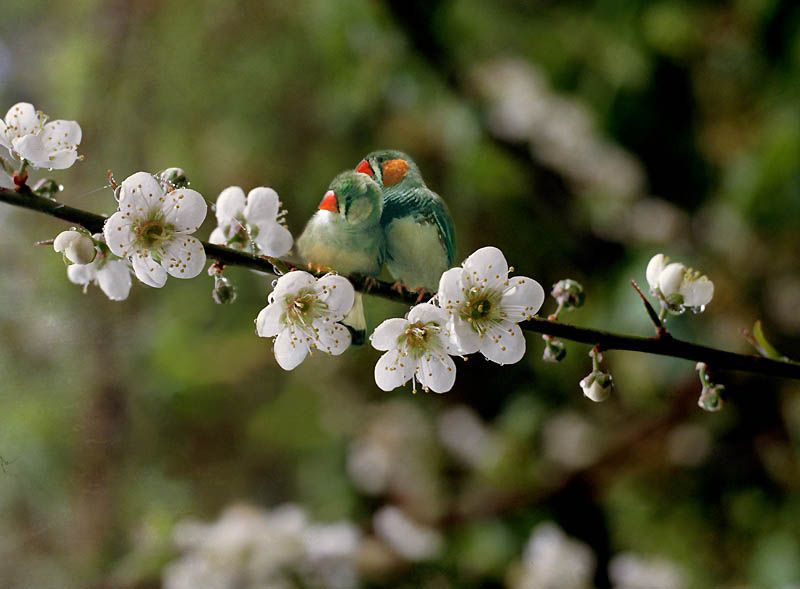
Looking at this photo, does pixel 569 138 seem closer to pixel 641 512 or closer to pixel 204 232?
pixel 641 512

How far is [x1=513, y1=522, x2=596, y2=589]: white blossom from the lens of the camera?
3.66 ft

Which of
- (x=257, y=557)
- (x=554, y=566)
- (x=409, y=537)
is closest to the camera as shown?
(x=257, y=557)

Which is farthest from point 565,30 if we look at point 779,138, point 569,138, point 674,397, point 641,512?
point 641,512

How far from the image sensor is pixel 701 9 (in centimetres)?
140

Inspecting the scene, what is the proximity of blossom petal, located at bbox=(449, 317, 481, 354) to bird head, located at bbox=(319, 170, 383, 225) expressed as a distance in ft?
0.25

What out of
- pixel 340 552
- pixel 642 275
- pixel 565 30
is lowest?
pixel 340 552

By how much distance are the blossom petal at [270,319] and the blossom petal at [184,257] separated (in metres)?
0.05

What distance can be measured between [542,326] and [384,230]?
10cm

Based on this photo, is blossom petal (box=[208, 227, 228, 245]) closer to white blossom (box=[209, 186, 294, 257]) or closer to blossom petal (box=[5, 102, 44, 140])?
white blossom (box=[209, 186, 294, 257])

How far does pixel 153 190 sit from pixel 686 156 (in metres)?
1.20

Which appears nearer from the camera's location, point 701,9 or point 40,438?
point 40,438

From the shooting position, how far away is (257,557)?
3.15 feet

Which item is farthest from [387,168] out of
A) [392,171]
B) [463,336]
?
[463,336]

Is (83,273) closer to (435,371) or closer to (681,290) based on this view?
(435,371)
